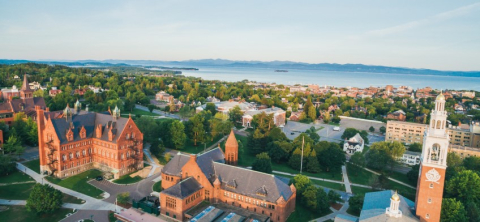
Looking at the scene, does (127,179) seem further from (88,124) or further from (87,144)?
(88,124)

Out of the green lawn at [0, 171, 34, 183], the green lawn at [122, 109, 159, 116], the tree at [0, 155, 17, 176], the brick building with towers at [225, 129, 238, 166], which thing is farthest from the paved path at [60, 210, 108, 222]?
the green lawn at [122, 109, 159, 116]

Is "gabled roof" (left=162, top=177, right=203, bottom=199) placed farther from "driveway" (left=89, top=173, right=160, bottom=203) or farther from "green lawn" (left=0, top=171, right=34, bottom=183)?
"green lawn" (left=0, top=171, right=34, bottom=183)

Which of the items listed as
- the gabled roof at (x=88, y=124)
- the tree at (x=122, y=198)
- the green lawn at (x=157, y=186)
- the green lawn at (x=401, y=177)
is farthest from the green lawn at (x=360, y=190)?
the gabled roof at (x=88, y=124)

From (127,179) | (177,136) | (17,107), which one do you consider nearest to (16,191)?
(127,179)

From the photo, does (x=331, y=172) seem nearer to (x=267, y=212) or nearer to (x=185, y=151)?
(x=267, y=212)

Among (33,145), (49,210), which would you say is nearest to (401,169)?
(49,210)

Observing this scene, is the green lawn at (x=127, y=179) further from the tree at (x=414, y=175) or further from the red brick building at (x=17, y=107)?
the tree at (x=414, y=175)
